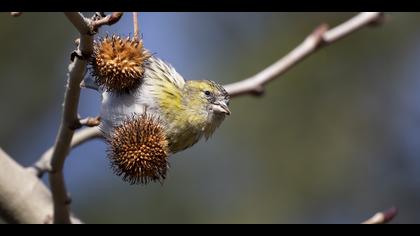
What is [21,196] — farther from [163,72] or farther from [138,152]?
[163,72]

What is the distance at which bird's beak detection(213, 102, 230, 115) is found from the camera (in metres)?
4.43

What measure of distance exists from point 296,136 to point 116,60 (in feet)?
28.0

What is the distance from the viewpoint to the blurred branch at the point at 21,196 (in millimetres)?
3943

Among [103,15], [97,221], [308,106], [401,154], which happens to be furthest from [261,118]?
[103,15]

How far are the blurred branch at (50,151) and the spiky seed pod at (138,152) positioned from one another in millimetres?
654

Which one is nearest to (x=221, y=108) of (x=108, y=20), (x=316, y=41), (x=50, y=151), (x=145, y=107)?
(x=145, y=107)

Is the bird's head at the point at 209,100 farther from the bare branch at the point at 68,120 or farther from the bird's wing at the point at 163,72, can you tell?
the bare branch at the point at 68,120

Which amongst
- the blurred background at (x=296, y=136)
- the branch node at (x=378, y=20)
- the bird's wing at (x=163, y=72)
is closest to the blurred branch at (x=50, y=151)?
the bird's wing at (x=163, y=72)

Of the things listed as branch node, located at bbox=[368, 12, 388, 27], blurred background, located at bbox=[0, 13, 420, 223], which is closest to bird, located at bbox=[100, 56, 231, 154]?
branch node, located at bbox=[368, 12, 388, 27]

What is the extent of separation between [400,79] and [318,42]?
797 cm
